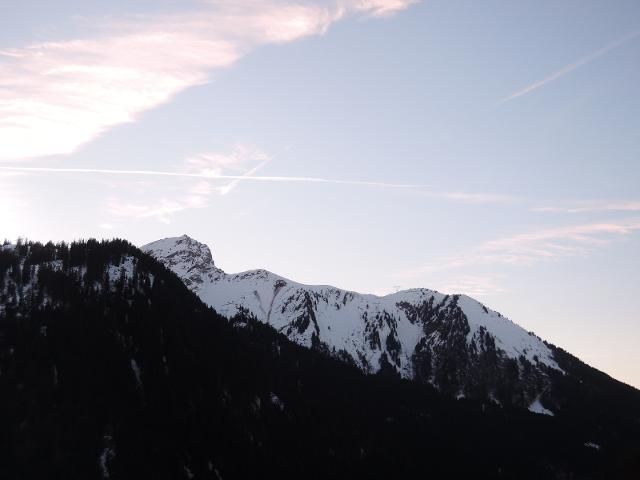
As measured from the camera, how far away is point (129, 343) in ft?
625

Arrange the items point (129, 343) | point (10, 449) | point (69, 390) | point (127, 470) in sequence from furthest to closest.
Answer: point (129, 343)
point (69, 390)
point (127, 470)
point (10, 449)

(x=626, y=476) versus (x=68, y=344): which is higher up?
(x=68, y=344)

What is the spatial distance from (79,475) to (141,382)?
4125 centimetres

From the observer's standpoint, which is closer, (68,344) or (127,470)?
(127,470)

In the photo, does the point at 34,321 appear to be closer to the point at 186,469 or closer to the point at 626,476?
the point at 186,469

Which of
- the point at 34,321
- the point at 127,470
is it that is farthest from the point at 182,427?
the point at 34,321

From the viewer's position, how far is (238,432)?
643 feet

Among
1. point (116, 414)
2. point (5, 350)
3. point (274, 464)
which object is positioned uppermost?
point (5, 350)

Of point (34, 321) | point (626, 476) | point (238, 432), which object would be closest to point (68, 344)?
point (34, 321)

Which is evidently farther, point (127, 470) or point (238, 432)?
point (238, 432)

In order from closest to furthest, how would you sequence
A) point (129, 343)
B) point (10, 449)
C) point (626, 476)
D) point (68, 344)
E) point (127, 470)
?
point (626, 476) → point (10, 449) → point (127, 470) → point (68, 344) → point (129, 343)

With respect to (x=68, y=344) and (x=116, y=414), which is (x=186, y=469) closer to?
(x=116, y=414)

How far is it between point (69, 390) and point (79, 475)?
25628 mm

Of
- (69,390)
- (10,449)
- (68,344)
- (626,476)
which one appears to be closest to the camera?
(626,476)
